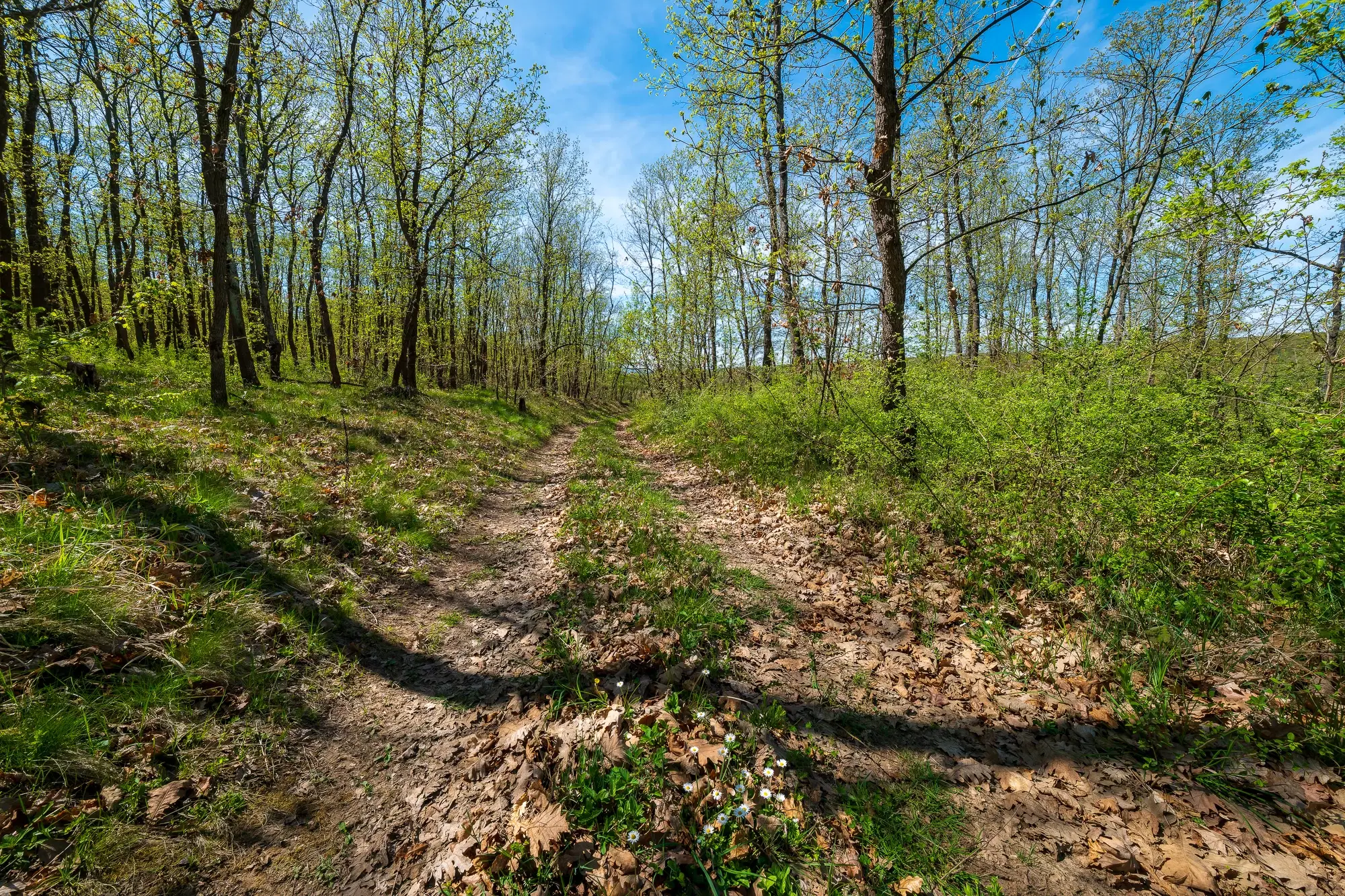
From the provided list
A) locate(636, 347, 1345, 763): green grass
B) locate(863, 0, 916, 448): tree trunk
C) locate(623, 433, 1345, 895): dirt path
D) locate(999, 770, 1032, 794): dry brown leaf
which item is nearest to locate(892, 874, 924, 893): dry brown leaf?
locate(623, 433, 1345, 895): dirt path

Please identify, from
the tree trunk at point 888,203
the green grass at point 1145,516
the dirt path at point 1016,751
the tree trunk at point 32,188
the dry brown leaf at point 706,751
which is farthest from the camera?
the tree trunk at point 32,188

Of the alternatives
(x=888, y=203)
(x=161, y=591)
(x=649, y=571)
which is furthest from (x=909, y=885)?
(x=888, y=203)

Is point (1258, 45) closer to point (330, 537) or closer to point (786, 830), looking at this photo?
Answer: point (786, 830)

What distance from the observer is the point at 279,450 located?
751 centimetres

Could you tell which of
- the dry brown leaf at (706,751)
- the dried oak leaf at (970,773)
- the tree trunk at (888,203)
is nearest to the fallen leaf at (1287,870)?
the dried oak leaf at (970,773)

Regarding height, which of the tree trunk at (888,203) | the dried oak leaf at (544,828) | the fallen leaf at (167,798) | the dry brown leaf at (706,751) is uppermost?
the tree trunk at (888,203)

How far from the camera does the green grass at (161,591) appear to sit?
7.75ft

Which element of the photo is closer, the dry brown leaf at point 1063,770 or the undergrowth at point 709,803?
the undergrowth at point 709,803

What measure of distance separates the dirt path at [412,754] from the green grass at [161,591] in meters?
0.24

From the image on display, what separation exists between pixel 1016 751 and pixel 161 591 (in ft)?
20.1

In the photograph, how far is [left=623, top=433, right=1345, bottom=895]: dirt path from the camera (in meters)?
2.27

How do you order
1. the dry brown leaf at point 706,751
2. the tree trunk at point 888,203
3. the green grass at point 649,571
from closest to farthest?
1. the dry brown leaf at point 706,751
2. the green grass at point 649,571
3. the tree trunk at point 888,203

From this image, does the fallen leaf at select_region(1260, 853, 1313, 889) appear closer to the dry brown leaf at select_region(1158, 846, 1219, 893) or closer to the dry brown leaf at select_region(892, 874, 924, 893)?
the dry brown leaf at select_region(1158, 846, 1219, 893)

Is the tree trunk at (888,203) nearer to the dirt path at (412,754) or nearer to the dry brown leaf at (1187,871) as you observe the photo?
the dry brown leaf at (1187,871)
